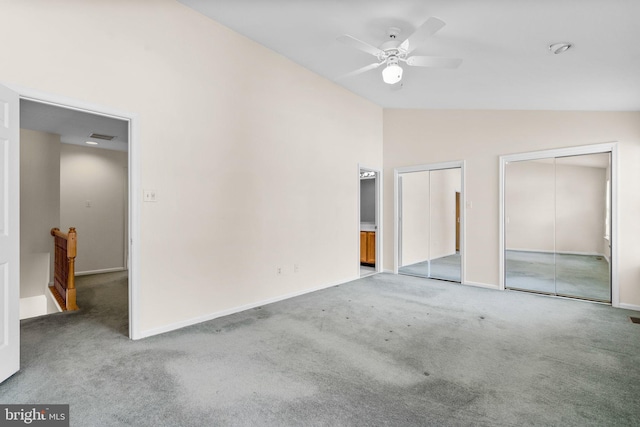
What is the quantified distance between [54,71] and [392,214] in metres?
5.09

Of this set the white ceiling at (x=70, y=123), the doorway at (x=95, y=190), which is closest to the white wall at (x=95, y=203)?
the doorway at (x=95, y=190)

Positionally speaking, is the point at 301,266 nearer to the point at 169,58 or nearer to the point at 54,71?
the point at 169,58

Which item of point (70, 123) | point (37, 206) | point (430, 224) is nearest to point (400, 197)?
point (430, 224)

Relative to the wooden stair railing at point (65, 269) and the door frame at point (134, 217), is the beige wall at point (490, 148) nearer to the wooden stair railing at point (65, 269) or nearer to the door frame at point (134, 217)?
the door frame at point (134, 217)

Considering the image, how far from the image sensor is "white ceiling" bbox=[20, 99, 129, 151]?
395 centimetres

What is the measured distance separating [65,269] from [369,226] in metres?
5.02

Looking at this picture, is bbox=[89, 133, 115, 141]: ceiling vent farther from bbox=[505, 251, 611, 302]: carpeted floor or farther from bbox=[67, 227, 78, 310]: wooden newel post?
bbox=[505, 251, 611, 302]: carpeted floor

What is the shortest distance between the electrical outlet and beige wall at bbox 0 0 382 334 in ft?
0.18

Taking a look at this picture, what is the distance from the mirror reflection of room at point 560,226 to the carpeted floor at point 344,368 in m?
0.74

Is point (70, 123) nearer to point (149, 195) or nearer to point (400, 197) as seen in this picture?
point (149, 195)

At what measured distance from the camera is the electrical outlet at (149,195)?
115 inches

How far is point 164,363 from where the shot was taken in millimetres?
2402

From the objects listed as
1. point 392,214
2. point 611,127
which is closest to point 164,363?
point 392,214

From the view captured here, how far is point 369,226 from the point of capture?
639 cm
